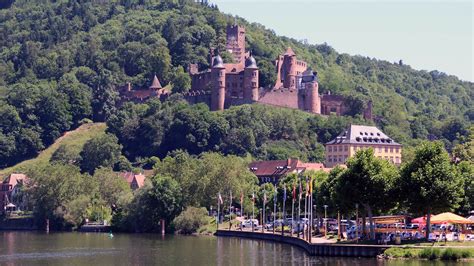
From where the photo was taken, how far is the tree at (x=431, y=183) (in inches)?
3381

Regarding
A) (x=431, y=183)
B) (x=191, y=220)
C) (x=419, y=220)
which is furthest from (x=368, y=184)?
(x=191, y=220)

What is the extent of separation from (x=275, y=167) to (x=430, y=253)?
11073 centimetres

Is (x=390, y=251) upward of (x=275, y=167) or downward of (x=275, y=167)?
downward

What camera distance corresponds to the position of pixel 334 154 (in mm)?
188625

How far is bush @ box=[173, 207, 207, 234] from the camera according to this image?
5463 inches

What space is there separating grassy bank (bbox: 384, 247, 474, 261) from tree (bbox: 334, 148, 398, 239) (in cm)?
954

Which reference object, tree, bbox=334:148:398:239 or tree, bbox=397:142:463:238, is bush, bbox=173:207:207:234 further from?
tree, bbox=397:142:463:238

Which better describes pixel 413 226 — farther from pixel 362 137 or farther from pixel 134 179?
pixel 134 179

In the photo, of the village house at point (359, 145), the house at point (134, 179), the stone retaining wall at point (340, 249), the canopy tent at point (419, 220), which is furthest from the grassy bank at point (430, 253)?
the village house at point (359, 145)

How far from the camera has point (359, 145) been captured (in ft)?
609

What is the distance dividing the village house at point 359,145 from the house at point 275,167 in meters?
4.22

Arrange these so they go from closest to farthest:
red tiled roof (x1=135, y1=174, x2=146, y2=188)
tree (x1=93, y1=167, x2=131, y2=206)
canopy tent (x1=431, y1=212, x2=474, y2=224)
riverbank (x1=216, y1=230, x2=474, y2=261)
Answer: riverbank (x1=216, y1=230, x2=474, y2=261) → canopy tent (x1=431, y1=212, x2=474, y2=224) → tree (x1=93, y1=167, x2=131, y2=206) → red tiled roof (x1=135, y1=174, x2=146, y2=188)

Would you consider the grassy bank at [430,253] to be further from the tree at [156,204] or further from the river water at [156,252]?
the tree at [156,204]

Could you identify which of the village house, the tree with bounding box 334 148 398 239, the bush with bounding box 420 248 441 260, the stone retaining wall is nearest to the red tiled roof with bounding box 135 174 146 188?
the village house
